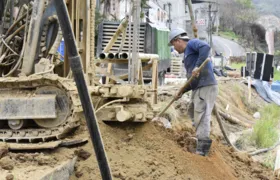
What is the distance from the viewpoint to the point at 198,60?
22.2 ft

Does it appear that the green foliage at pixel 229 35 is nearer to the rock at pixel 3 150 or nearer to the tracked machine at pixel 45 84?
the tracked machine at pixel 45 84

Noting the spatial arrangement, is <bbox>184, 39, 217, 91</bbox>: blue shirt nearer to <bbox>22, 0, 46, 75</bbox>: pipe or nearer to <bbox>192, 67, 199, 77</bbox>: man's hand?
<bbox>192, 67, 199, 77</bbox>: man's hand

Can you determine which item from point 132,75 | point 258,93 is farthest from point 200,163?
point 258,93

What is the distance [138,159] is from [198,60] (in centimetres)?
172

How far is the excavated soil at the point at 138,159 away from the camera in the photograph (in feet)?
17.4

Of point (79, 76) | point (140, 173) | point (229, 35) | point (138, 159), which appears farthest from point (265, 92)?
point (229, 35)

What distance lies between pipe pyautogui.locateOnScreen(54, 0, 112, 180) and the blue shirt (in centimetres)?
337

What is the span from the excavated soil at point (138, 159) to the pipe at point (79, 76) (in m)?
1.36

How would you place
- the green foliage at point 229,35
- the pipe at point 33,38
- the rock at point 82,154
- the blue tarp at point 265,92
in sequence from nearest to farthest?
the rock at point 82,154, the pipe at point 33,38, the blue tarp at point 265,92, the green foliage at point 229,35

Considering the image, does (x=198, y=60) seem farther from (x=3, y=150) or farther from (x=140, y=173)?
(x=3, y=150)

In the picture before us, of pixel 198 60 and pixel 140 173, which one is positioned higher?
pixel 198 60

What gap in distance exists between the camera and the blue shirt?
6.76 metres

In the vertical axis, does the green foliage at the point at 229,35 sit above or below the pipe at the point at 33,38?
above

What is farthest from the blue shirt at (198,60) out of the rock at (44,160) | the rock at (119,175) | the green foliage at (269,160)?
the rock at (44,160)
